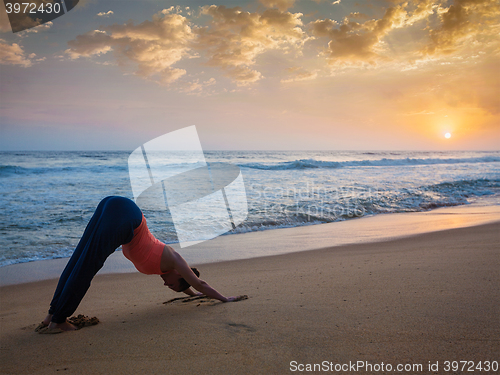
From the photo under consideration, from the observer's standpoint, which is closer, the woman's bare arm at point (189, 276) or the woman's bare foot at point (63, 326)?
the woman's bare foot at point (63, 326)

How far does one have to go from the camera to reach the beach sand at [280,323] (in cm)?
185

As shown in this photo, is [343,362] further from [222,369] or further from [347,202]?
[347,202]

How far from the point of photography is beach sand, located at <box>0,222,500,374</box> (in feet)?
6.07

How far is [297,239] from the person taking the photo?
6.25 meters

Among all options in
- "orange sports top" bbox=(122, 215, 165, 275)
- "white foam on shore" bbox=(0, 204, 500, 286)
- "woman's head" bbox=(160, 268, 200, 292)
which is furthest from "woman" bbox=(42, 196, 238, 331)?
"white foam on shore" bbox=(0, 204, 500, 286)

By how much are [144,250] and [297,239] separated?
4309 millimetres

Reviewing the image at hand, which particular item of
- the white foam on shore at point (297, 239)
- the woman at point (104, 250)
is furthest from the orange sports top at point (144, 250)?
the white foam on shore at point (297, 239)

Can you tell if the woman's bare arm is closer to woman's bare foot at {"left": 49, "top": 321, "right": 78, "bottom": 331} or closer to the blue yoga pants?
the blue yoga pants

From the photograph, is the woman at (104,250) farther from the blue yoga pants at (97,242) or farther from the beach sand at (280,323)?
the beach sand at (280,323)

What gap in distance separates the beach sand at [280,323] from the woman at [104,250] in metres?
0.24

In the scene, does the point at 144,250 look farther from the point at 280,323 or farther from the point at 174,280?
the point at 280,323

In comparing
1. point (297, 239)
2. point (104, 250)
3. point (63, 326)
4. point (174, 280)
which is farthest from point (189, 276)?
point (297, 239)

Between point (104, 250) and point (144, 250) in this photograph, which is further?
point (144, 250)

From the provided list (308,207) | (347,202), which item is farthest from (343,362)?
(347,202)
